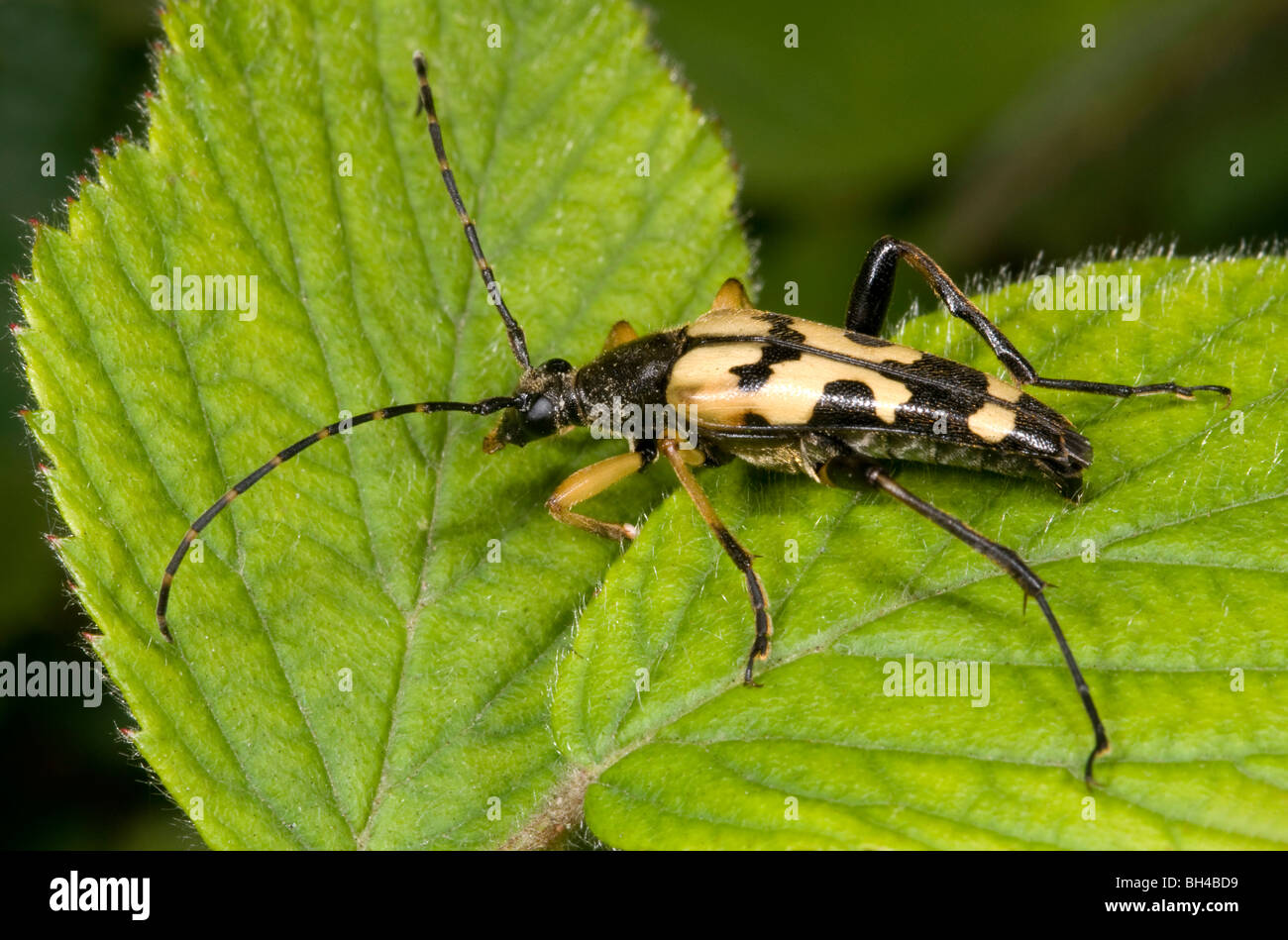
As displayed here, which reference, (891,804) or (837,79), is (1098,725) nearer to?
(891,804)

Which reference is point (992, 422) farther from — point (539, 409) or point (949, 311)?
point (539, 409)

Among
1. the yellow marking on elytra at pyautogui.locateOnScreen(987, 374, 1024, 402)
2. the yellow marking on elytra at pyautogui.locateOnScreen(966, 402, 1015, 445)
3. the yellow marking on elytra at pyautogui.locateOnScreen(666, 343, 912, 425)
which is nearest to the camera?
the yellow marking on elytra at pyautogui.locateOnScreen(966, 402, 1015, 445)

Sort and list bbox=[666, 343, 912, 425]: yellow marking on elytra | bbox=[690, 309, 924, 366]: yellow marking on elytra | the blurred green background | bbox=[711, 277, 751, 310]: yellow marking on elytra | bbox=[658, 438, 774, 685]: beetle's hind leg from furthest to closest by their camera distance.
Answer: the blurred green background
bbox=[711, 277, 751, 310]: yellow marking on elytra
bbox=[690, 309, 924, 366]: yellow marking on elytra
bbox=[666, 343, 912, 425]: yellow marking on elytra
bbox=[658, 438, 774, 685]: beetle's hind leg

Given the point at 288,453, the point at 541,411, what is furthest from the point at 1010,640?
the point at 288,453

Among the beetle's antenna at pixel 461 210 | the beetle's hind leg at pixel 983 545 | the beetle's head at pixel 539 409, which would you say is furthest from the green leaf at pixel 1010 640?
the beetle's antenna at pixel 461 210

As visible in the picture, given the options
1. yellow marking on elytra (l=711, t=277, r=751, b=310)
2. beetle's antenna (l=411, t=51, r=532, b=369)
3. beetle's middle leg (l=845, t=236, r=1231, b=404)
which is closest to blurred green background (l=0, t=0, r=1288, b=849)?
beetle's middle leg (l=845, t=236, r=1231, b=404)

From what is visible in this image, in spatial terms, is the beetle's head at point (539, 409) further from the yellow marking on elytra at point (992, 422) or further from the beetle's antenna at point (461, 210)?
the yellow marking on elytra at point (992, 422)

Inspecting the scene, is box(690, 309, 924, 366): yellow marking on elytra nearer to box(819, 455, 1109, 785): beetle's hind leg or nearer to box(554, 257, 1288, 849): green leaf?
box(554, 257, 1288, 849): green leaf
